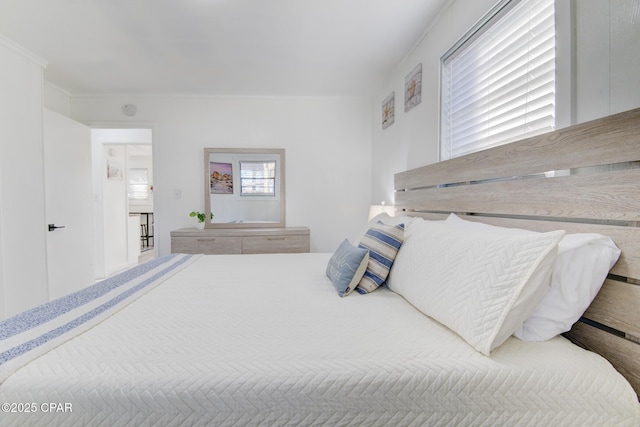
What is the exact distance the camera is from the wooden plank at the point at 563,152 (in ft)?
2.73

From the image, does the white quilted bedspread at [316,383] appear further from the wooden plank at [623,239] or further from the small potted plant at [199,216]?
the small potted plant at [199,216]

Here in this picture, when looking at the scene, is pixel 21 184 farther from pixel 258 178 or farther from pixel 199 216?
pixel 258 178

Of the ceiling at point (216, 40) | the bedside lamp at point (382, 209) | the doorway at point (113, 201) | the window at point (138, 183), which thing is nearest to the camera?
the ceiling at point (216, 40)

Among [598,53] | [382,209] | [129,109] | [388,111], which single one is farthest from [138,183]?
[598,53]

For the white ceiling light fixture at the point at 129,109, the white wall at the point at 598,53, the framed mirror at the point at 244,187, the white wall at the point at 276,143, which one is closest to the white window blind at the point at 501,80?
the white wall at the point at 598,53

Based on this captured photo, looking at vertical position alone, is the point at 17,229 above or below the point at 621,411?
above

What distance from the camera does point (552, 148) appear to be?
42.1 inches

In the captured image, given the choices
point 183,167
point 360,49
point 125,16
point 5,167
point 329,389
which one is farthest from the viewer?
point 183,167

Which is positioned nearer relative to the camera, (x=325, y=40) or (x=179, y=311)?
(x=179, y=311)

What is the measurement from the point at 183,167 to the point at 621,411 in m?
3.83

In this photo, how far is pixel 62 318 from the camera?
107cm

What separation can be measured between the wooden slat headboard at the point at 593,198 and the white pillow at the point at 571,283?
4 cm

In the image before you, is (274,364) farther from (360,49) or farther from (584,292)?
(360,49)

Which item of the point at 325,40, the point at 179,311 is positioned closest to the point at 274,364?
the point at 179,311
